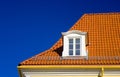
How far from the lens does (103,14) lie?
28297 mm

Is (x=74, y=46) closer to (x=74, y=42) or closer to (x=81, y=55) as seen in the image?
(x=74, y=42)

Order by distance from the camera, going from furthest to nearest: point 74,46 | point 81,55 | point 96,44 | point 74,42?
point 96,44, point 74,42, point 74,46, point 81,55

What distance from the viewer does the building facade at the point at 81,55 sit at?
885 inches

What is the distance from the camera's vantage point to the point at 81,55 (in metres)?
23.4

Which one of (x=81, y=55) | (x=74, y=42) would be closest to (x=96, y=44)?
(x=74, y=42)

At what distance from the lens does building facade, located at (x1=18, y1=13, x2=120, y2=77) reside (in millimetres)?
22469

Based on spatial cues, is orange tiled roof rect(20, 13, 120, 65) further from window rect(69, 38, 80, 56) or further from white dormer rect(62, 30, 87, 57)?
window rect(69, 38, 80, 56)

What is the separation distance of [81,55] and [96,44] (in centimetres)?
179

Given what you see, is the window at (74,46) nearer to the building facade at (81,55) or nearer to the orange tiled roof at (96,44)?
the building facade at (81,55)

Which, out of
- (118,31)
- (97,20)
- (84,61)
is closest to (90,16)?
(97,20)

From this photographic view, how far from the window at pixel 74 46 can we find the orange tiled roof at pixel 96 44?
61 centimetres

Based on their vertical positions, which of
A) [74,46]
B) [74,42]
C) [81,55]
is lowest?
[81,55]

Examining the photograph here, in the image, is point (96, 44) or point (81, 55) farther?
point (96, 44)

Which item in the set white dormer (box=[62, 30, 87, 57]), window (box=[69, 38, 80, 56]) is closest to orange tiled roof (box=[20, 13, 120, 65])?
white dormer (box=[62, 30, 87, 57])
